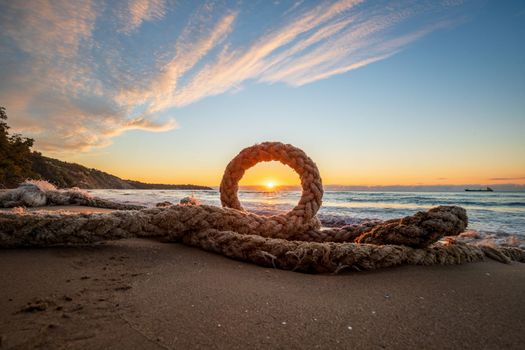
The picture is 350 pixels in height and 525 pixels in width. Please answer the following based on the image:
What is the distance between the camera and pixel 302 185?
2.88 meters

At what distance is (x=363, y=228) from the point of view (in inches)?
97.5

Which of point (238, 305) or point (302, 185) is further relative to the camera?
point (302, 185)

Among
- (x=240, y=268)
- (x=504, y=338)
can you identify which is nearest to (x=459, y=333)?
(x=504, y=338)

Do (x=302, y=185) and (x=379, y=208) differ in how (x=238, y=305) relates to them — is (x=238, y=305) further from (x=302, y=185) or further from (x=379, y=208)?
(x=379, y=208)

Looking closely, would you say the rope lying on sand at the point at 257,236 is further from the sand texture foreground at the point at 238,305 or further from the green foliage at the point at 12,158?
the green foliage at the point at 12,158

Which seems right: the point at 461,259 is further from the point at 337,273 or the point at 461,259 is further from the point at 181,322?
the point at 181,322

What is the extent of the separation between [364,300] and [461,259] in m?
0.98

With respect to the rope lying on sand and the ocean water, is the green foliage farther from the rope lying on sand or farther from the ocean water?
the rope lying on sand

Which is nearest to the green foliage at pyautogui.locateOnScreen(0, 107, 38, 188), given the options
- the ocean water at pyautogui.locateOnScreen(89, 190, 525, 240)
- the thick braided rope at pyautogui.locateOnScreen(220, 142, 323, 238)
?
the ocean water at pyautogui.locateOnScreen(89, 190, 525, 240)

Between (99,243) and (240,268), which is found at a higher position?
(99,243)

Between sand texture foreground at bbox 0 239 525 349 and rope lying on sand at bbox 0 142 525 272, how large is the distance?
8 centimetres

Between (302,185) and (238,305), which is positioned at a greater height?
(302,185)

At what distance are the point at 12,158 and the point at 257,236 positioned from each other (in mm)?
11693

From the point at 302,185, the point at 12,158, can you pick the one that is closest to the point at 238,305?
the point at 302,185
